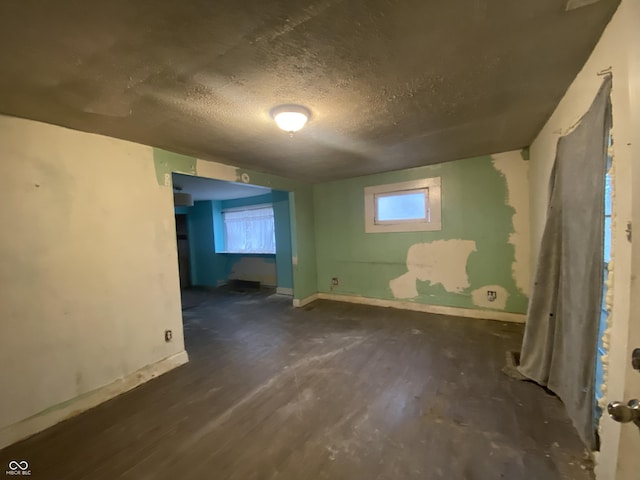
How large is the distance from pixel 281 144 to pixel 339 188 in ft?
6.92

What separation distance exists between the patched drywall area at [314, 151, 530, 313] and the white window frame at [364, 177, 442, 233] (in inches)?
2.8

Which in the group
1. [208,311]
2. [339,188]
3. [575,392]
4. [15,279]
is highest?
[339,188]

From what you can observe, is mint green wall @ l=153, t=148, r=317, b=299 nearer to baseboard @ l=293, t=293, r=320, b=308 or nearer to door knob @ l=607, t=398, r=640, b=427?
baseboard @ l=293, t=293, r=320, b=308

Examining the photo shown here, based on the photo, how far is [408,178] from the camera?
152 inches

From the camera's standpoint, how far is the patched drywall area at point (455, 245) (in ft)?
10.6

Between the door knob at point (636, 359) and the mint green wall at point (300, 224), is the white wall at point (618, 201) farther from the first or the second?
the mint green wall at point (300, 224)

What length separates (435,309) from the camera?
12.3ft

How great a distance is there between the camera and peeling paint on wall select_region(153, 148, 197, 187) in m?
2.49

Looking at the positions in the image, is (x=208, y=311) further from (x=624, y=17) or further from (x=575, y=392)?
(x=624, y=17)

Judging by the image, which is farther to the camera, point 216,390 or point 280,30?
point 216,390

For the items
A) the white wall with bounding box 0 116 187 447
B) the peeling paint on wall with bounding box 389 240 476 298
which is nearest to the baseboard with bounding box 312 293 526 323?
the peeling paint on wall with bounding box 389 240 476 298

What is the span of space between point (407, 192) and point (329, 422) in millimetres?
3143

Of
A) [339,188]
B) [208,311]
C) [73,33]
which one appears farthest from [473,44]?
[208,311]

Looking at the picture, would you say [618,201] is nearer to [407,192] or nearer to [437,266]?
[437,266]
